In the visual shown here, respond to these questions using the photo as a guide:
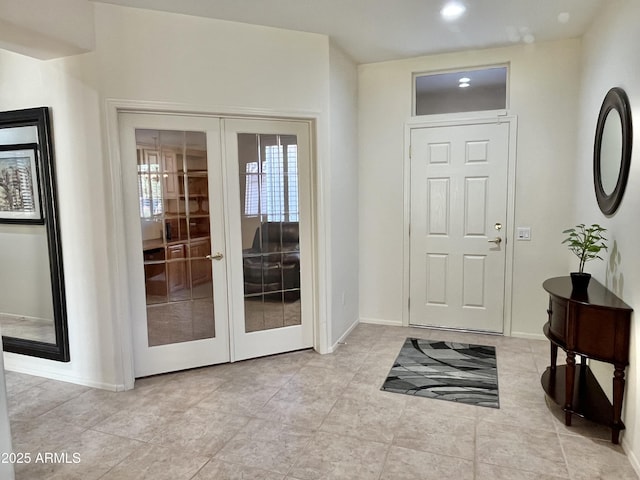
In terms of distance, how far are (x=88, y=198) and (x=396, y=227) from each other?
2866 mm

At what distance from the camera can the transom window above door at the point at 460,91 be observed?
162 inches

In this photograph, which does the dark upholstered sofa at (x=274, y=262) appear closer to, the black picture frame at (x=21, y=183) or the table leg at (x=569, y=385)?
the black picture frame at (x=21, y=183)

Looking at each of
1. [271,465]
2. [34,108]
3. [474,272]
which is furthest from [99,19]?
[474,272]

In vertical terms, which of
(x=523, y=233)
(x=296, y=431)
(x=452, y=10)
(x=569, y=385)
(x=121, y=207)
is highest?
(x=452, y=10)

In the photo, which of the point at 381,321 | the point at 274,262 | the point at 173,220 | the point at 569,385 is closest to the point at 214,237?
the point at 173,220

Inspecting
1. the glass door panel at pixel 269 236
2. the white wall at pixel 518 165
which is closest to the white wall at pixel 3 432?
the glass door panel at pixel 269 236

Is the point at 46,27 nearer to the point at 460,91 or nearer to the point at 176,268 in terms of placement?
the point at 176,268

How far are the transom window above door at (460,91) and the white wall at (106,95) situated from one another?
1549 mm

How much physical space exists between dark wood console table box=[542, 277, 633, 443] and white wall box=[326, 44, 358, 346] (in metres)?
1.81

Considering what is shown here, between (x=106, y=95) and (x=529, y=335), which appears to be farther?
(x=529, y=335)

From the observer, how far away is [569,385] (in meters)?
2.58

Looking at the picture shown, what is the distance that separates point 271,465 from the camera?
230cm

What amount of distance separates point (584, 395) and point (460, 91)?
290 cm

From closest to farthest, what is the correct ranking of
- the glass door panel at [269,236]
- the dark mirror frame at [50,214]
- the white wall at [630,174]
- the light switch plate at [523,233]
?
the white wall at [630,174]
the dark mirror frame at [50,214]
the glass door panel at [269,236]
the light switch plate at [523,233]
